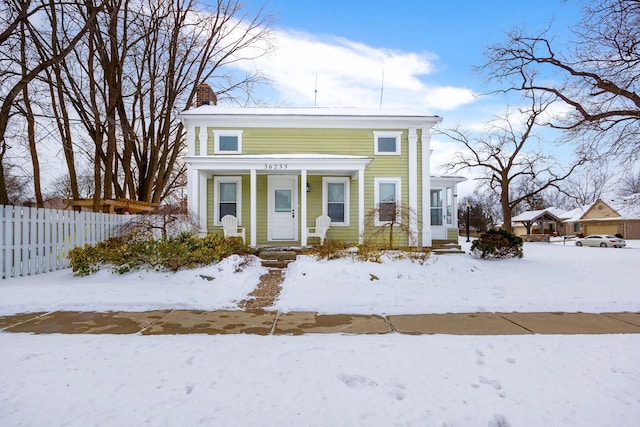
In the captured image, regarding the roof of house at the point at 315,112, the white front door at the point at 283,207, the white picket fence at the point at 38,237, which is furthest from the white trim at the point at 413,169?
the white picket fence at the point at 38,237

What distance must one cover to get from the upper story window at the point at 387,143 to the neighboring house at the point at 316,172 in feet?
0.12

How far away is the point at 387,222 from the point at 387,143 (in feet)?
10.2

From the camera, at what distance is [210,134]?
1195 cm

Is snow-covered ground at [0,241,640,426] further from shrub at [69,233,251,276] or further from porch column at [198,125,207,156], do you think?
porch column at [198,125,207,156]

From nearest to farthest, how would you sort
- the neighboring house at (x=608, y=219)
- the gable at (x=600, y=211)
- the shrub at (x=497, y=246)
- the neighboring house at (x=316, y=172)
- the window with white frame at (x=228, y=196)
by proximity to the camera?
the shrub at (x=497, y=246)
the neighboring house at (x=316, y=172)
the window with white frame at (x=228, y=196)
the neighboring house at (x=608, y=219)
the gable at (x=600, y=211)

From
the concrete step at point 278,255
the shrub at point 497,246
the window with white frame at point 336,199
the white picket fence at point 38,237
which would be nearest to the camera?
the white picket fence at point 38,237

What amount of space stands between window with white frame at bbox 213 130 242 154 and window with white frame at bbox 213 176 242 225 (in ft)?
3.11

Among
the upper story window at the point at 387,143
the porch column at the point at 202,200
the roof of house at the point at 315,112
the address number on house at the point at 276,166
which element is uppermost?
the roof of house at the point at 315,112

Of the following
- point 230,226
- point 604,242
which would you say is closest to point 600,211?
point 604,242

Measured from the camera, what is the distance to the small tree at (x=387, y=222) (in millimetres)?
9633

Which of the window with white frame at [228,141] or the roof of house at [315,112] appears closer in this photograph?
the roof of house at [315,112]
